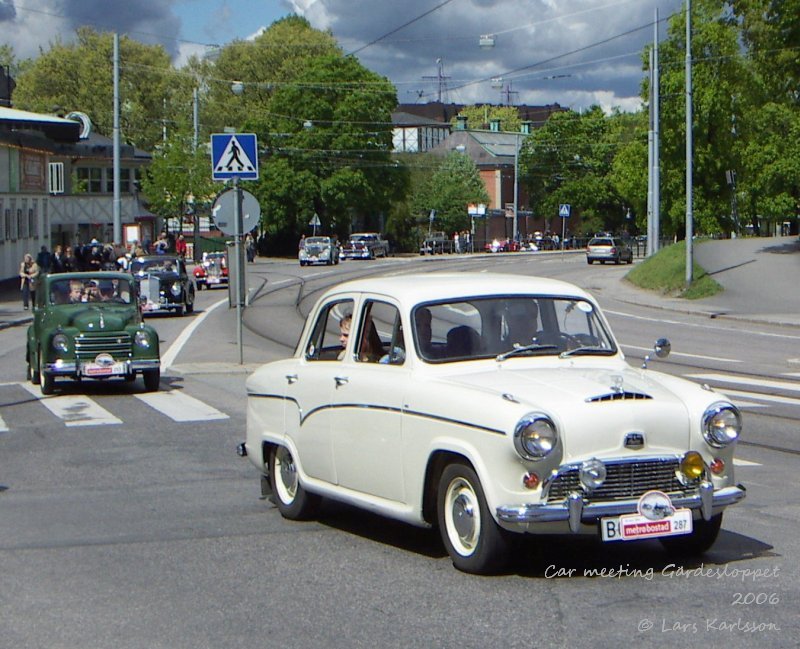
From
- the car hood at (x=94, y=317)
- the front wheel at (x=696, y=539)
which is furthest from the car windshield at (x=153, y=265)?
the front wheel at (x=696, y=539)

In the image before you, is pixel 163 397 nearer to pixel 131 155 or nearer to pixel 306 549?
pixel 306 549

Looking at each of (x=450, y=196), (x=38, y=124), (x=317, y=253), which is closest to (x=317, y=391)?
(x=38, y=124)

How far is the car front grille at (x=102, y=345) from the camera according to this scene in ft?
56.9

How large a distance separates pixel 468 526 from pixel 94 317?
11.8 m

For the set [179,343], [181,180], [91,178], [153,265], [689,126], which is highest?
[91,178]

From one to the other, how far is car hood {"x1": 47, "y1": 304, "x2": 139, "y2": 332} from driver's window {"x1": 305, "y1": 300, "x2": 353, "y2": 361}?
9.32 meters

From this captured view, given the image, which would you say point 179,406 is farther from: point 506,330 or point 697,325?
point 697,325

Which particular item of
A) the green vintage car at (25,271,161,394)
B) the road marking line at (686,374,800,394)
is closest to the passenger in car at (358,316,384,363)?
the green vintage car at (25,271,161,394)

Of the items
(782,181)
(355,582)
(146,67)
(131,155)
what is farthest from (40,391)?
(146,67)

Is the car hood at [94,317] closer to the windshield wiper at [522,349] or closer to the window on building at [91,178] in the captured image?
the windshield wiper at [522,349]

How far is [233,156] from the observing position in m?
19.6

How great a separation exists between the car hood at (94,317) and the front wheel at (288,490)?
9106mm

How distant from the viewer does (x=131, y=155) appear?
82.0 metres

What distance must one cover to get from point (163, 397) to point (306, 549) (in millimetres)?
9349
